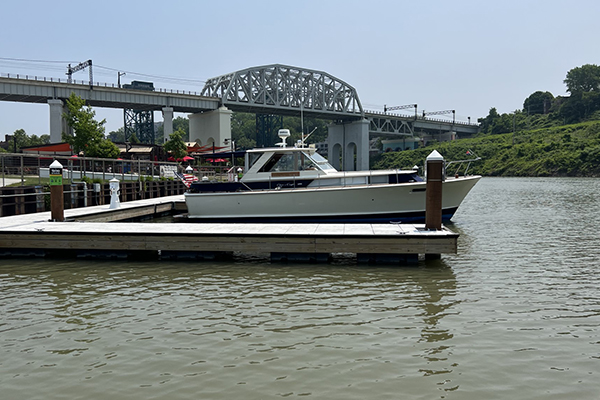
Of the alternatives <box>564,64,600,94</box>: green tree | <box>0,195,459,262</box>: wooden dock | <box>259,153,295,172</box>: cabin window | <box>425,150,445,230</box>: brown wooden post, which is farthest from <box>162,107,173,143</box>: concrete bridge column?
<box>564,64,600,94</box>: green tree

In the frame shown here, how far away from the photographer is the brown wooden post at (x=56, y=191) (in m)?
13.3

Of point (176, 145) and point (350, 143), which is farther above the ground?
point (350, 143)

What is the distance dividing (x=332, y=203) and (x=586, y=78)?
135725 mm

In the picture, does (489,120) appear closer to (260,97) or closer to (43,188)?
(260,97)

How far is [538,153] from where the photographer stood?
85.4m

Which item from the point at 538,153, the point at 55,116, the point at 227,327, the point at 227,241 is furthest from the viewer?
the point at 538,153

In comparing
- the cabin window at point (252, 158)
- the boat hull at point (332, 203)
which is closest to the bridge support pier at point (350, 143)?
the cabin window at point (252, 158)

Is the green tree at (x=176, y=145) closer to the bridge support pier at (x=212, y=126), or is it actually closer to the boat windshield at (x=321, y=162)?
the bridge support pier at (x=212, y=126)

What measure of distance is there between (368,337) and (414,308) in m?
1.63

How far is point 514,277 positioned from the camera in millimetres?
9984

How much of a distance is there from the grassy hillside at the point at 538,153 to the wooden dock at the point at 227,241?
72.7 m

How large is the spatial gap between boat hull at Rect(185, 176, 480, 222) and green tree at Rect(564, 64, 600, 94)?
130121 mm

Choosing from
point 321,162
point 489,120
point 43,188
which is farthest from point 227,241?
point 489,120

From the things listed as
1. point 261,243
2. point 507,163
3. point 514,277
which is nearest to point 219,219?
point 261,243
